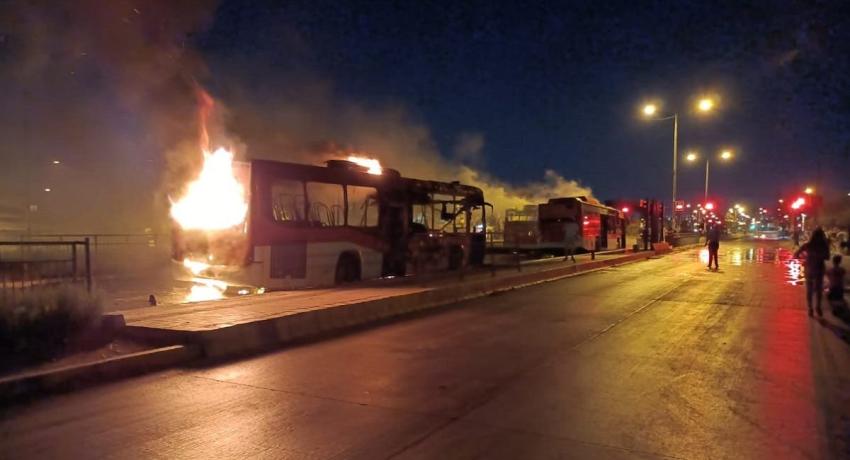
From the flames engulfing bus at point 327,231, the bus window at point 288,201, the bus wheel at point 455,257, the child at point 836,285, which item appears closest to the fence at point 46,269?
the flames engulfing bus at point 327,231

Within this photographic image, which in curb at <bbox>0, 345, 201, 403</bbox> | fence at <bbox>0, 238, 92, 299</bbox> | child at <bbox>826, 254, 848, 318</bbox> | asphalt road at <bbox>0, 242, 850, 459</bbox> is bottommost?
asphalt road at <bbox>0, 242, 850, 459</bbox>

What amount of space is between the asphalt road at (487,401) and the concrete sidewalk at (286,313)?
1.67 feet

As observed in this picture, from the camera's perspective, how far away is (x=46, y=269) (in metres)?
9.14

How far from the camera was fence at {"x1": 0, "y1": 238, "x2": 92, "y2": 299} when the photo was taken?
836cm

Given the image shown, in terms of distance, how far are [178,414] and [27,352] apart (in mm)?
2525

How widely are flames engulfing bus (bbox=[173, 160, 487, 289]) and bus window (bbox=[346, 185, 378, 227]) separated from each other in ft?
0.08

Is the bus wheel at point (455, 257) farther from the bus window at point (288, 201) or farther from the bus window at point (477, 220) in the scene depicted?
the bus window at point (288, 201)

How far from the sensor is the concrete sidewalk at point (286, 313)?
7.58 meters

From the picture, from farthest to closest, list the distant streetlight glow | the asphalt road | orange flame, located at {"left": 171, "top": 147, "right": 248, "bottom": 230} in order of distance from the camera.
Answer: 1. the distant streetlight glow
2. orange flame, located at {"left": 171, "top": 147, "right": 248, "bottom": 230}
3. the asphalt road

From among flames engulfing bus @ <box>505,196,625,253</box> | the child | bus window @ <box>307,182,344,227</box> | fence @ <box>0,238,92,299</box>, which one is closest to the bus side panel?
bus window @ <box>307,182,344,227</box>

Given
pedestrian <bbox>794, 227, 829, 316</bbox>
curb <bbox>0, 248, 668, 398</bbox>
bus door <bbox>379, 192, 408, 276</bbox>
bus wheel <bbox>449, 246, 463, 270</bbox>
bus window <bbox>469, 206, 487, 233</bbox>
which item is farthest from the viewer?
bus window <bbox>469, 206, 487, 233</bbox>

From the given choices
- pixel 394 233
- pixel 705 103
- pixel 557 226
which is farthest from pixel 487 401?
pixel 557 226

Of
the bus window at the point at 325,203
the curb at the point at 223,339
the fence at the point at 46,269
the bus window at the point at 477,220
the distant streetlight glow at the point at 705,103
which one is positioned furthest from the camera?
the distant streetlight glow at the point at 705,103

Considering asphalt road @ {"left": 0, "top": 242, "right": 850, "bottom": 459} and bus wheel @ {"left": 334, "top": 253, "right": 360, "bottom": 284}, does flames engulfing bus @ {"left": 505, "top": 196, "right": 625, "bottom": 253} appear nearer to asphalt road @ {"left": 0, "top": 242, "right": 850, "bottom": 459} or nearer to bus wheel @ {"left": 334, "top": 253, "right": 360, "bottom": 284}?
bus wheel @ {"left": 334, "top": 253, "right": 360, "bottom": 284}
